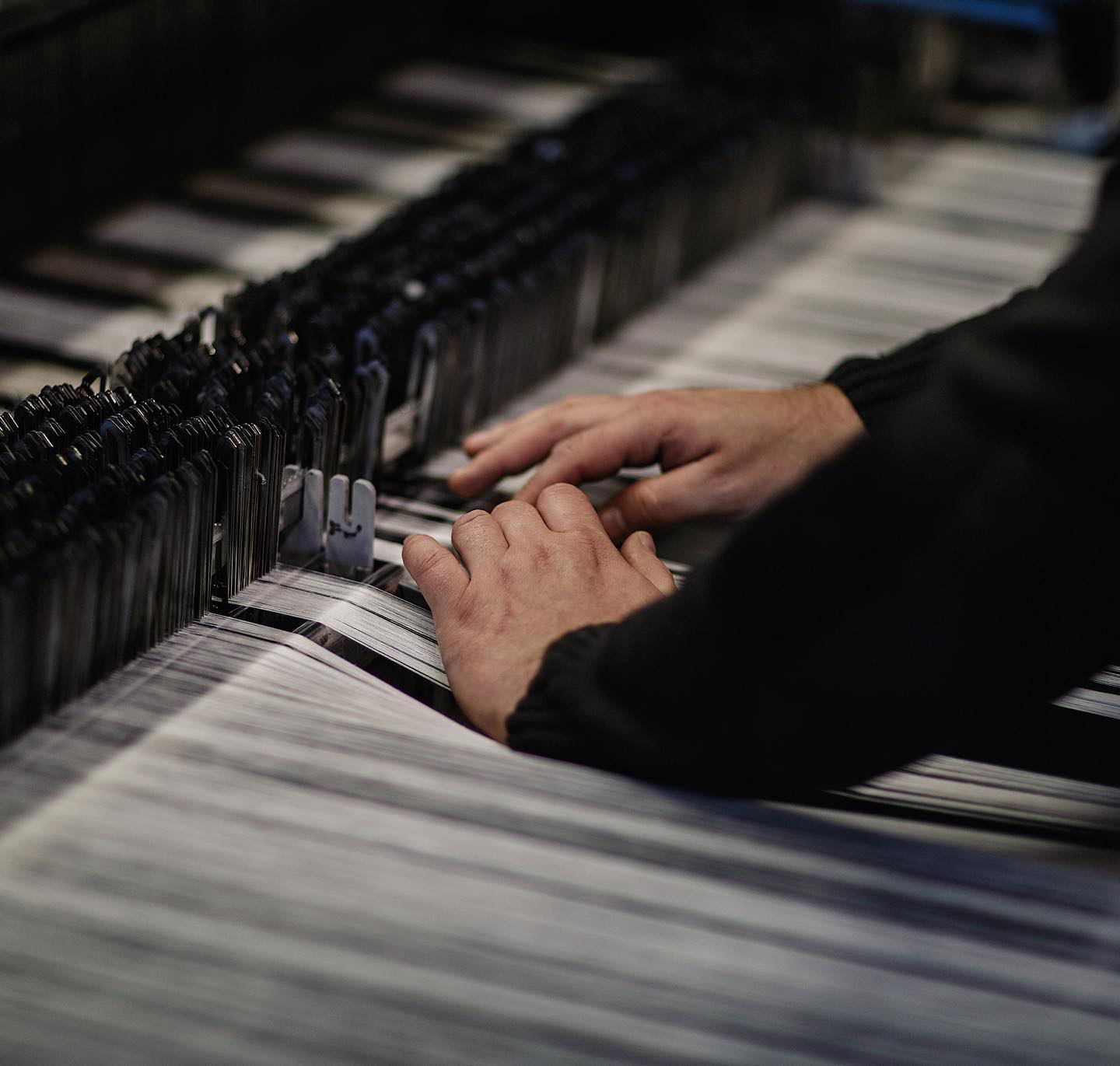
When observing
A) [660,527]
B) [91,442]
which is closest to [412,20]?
[660,527]

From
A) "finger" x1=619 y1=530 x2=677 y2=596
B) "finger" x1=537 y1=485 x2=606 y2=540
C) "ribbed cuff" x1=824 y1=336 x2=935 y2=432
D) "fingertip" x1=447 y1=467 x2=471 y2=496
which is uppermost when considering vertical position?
"ribbed cuff" x1=824 y1=336 x2=935 y2=432

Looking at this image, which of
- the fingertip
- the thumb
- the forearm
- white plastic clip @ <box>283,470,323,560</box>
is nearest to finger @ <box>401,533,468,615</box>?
the thumb

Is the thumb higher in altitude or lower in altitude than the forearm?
lower

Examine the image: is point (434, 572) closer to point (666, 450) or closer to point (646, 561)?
point (646, 561)

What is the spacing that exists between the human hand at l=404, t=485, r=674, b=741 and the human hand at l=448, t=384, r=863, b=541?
10cm

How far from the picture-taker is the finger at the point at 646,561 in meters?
1.23

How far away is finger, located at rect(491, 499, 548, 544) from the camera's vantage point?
4.01 ft

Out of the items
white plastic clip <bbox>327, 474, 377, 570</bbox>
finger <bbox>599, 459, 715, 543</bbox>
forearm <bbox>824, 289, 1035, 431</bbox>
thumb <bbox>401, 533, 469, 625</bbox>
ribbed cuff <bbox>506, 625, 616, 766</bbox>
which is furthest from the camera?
forearm <bbox>824, 289, 1035, 431</bbox>

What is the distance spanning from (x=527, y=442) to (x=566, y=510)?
0.18 metres

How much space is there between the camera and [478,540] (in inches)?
48.3

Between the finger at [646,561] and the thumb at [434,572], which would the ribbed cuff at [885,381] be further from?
the thumb at [434,572]

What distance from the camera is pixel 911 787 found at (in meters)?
1.08

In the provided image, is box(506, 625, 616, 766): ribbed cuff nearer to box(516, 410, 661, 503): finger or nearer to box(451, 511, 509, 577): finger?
box(451, 511, 509, 577): finger

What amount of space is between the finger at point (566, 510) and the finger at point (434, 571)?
0.10m
